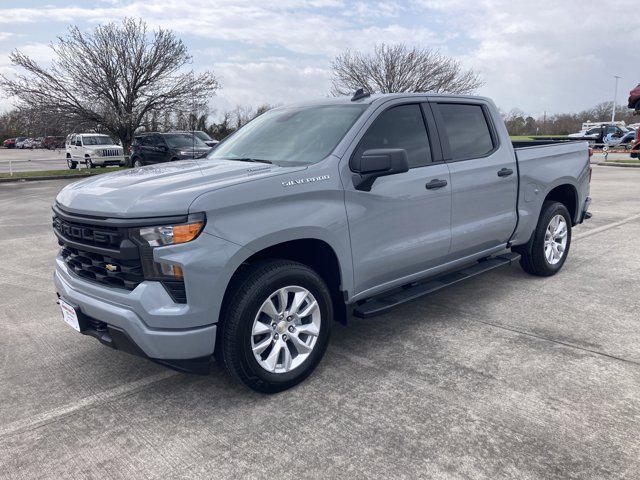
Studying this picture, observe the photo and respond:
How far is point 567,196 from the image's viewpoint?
19.2ft

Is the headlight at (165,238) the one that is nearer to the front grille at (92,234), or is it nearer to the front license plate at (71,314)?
the front grille at (92,234)

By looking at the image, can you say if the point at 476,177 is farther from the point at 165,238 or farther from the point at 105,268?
the point at 105,268

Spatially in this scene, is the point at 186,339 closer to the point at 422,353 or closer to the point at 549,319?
the point at 422,353

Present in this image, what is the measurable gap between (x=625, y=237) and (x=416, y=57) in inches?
1083

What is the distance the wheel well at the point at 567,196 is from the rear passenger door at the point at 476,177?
1091mm

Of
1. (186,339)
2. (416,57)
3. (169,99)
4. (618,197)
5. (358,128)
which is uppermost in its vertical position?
(416,57)

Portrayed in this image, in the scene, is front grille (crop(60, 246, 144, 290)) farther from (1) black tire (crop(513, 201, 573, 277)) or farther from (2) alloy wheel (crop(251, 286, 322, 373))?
(1) black tire (crop(513, 201, 573, 277))

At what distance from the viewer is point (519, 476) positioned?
96.7 inches

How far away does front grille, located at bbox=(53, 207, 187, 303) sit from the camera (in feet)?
9.25

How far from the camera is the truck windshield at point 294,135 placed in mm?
3668

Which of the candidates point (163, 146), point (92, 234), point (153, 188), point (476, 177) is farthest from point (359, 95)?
point (163, 146)

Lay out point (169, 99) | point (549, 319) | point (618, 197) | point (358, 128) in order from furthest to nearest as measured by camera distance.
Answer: point (169, 99) < point (618, 197) < point (549, 319) < point (358, 128)

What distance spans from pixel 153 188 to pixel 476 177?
2752mm

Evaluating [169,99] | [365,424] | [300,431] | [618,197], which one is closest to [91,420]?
[300,431]
